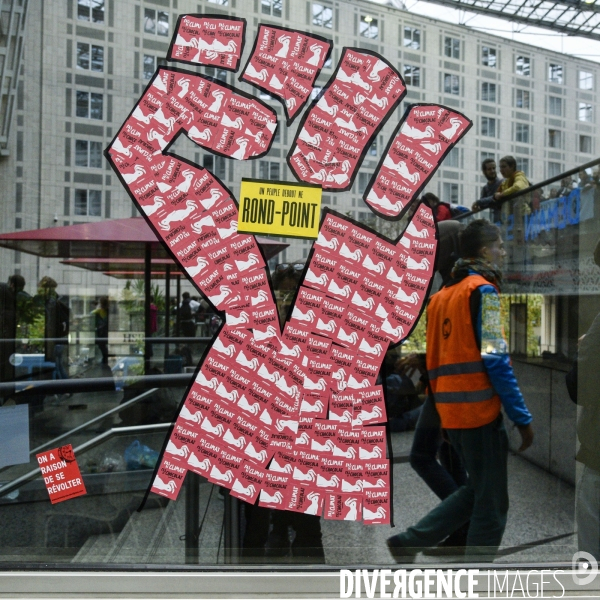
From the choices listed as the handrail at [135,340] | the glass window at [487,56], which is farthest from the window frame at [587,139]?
the handrail at [135,340]

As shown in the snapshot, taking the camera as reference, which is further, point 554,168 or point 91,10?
point 554,168

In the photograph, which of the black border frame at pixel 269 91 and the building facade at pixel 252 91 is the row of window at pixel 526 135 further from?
the black border frame at pixel 269 91

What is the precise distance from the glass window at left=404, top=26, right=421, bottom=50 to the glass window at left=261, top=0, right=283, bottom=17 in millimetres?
515

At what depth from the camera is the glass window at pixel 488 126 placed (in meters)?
2.62

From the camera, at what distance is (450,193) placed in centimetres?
260

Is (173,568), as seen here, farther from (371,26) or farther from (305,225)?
(371,26)

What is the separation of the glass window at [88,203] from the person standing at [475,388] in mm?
1346

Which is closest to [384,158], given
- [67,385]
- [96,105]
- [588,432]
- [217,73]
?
[217,73]

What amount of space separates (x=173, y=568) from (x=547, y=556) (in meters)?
1.44

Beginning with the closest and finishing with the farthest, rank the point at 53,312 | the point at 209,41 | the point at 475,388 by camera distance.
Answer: the point at 53,312, the point at 209,41, the point at 475,388

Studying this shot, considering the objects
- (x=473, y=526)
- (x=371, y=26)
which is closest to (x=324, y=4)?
(x=371, y=26)

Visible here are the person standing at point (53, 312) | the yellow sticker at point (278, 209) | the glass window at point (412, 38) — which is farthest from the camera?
the glass window at point (412, 38)

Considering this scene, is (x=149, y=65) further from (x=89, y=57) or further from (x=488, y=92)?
(x=488, y=92)

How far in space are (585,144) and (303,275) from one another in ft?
→ 4.19
